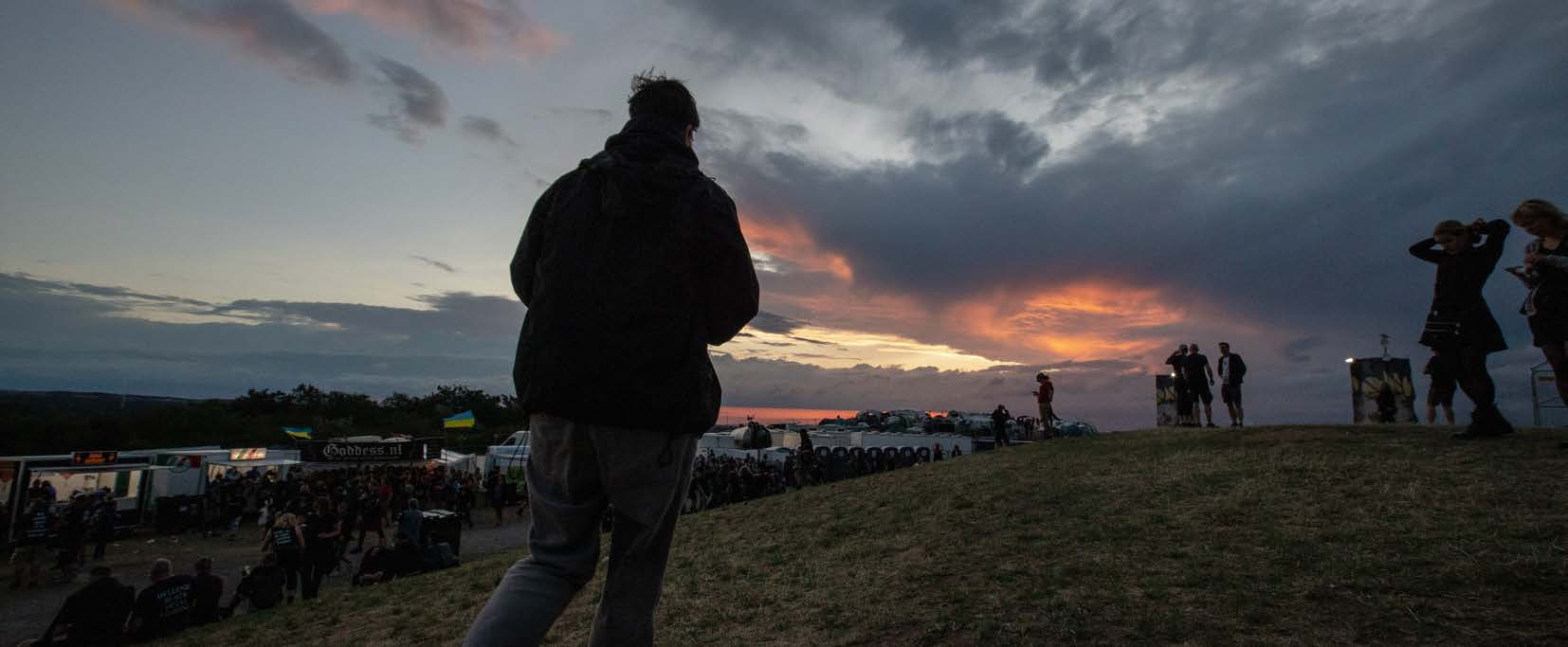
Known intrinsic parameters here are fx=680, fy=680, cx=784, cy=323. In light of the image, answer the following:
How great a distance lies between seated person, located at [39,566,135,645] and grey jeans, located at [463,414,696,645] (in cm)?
973

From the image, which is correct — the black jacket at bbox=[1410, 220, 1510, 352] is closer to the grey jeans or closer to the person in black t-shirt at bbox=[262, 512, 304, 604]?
the grey jeans

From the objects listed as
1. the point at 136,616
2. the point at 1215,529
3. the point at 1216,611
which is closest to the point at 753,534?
the point at 1215,529

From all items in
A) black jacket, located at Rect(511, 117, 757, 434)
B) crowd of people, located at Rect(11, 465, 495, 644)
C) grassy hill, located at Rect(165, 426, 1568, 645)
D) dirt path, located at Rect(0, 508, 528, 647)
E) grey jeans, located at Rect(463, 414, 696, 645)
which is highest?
black jacket, located at Rect(511, 117, 757, 434)

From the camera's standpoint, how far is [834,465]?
86.8 ft

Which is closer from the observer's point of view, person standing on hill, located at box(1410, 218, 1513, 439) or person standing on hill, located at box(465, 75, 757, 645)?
person standing on hill, located at box(465, 75, 757, 645)

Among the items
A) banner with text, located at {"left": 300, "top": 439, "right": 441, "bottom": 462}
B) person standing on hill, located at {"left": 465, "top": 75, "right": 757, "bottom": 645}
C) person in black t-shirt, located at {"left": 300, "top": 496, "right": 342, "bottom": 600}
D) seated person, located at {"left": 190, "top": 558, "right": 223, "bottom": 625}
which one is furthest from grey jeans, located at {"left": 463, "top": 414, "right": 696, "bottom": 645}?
banner with text, located at {"left": 300, "top": 439, "right": 441, "bottom": 462}

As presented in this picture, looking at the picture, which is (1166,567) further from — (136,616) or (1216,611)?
(136,616)

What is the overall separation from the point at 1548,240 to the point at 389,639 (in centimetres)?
1092

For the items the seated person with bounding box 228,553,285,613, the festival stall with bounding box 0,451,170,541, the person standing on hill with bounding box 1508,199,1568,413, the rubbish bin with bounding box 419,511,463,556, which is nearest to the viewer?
the person standing on hill with bounding box 1508,199,1568,413

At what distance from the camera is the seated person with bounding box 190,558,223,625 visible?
9.11 m

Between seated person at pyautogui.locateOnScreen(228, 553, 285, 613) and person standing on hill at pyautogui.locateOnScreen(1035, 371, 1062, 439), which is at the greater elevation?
person standing on hill at pyautogui.locateOnScreen(1035, 371, 1062, 439)

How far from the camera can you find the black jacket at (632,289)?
69.0 inches

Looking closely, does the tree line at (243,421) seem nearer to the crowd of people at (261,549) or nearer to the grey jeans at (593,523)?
the crowd of people at (261,549)

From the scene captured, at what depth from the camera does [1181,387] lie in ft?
58.0
